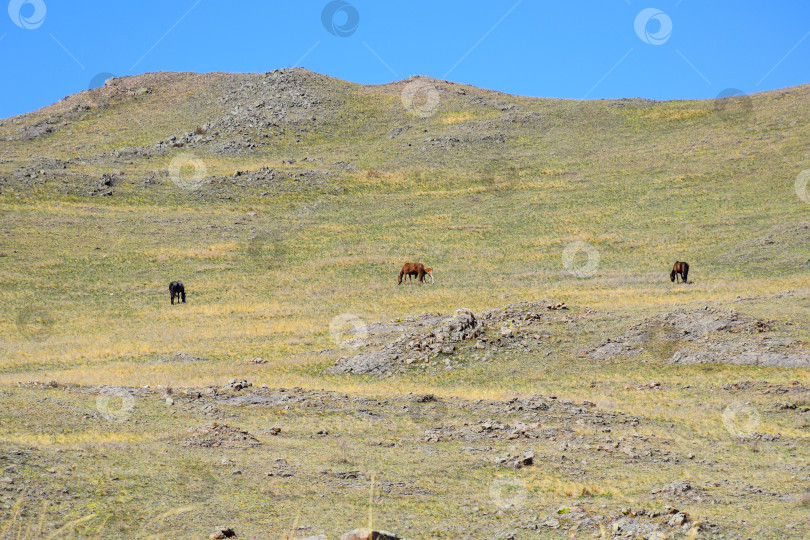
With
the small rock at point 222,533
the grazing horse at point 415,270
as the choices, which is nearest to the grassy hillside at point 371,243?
the small rock at point 222,533

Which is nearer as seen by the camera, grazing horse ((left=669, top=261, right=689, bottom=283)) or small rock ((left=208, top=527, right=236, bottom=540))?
small rock ((left=208, top=527, right=236, bottom=540))

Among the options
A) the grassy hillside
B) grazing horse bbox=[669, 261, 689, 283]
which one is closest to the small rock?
the grassy hillside

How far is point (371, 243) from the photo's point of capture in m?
71.4

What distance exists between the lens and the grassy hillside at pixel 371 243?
2159 cm

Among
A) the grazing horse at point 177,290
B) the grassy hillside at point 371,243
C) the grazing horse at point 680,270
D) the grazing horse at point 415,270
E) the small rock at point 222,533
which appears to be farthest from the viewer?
the grazing horse at point 415,270

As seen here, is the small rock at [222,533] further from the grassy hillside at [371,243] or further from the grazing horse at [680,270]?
the grazing horse at [680,270]

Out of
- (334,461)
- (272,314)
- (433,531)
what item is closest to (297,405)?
(334,461)

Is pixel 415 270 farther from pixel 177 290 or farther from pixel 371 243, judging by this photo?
pixel 177 290

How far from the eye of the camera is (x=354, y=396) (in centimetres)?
2672

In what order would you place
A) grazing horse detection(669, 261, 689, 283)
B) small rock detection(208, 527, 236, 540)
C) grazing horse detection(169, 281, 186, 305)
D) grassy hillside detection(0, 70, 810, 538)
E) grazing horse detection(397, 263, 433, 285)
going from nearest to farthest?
small rock detection(208, 527, 236, 540), grassy hillside detection(0, 70, 810, 538), grazing horse detection(669, 261, 689, 283), grazing horse detection(169, 281, 186, 305), grazing horse detection(397, 263, 433, 285)

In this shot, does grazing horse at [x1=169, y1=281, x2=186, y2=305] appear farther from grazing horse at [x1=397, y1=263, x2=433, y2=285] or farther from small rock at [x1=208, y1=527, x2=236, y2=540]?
small rock at [x1=208, y1=527, x2=236, y2=540]

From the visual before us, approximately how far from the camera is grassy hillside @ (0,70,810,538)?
70.8ft

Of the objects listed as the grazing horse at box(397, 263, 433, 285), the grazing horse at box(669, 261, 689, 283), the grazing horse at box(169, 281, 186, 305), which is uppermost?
the grazing horse at box(397, 263, 433, 285)

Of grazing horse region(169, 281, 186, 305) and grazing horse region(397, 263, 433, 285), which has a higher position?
grazing horse region(397, 263, 433, 285)
